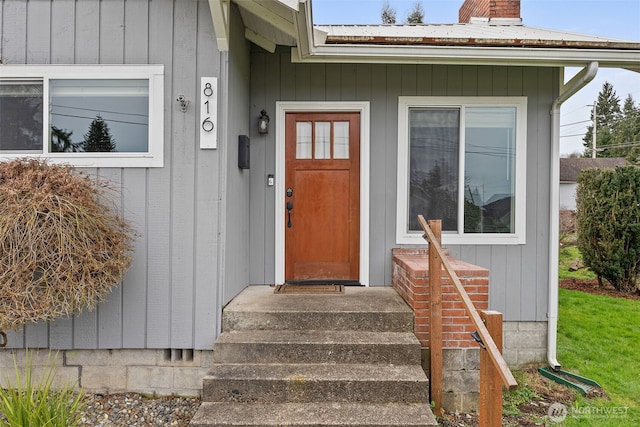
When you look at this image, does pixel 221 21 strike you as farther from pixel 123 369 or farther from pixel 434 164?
pixel 123 369

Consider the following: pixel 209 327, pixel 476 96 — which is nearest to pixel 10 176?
pixel 209 327

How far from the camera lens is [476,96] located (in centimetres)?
366

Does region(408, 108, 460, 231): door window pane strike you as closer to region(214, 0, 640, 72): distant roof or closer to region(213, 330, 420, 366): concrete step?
region(214, 0, 640, 72): distant roof

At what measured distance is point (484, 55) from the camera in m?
3.20

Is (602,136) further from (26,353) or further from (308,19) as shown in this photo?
(26,353)

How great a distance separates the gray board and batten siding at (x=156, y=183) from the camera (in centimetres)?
279

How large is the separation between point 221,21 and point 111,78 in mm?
1027

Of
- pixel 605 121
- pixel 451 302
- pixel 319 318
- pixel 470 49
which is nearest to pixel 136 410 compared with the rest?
pixel 319 318

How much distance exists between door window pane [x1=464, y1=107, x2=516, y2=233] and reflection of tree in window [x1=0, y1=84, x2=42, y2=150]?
13.0 feet

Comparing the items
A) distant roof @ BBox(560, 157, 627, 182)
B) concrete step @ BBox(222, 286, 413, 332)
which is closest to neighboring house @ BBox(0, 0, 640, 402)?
concrete step @ BBox(222, 286, 413, 332)

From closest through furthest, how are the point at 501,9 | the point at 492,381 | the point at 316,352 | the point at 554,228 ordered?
the point at 492,381 < the point at 316,352 < the point at 554,228 < the point at 501,9

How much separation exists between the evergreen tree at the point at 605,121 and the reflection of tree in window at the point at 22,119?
1296 inches

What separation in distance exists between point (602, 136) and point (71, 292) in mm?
35123

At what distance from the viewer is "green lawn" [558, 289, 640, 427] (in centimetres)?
277
